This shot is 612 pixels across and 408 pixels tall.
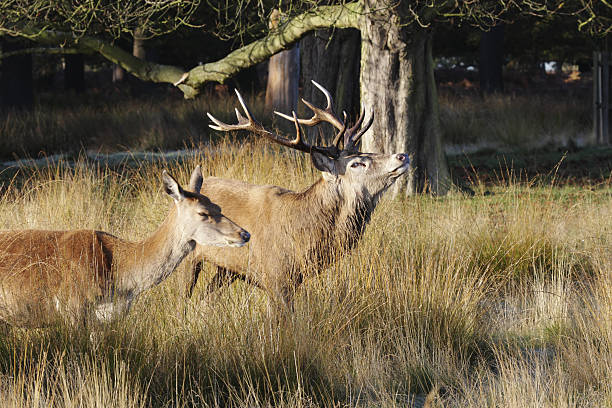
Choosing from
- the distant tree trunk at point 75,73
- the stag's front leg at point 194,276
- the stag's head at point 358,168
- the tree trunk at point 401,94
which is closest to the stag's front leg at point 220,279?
the stag's front leg at point 194,276

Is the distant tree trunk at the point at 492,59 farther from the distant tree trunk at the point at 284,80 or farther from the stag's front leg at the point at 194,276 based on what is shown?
the stag's front leg at the point at 194,276

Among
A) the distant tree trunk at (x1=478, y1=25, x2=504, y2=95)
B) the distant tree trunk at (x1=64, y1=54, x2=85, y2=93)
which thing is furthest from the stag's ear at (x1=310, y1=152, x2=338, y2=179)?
the distant tree trunk at (x1=64, y1=54, x2=85, y2=93)

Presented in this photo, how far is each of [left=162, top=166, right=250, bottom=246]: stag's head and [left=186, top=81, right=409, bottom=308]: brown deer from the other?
658mm

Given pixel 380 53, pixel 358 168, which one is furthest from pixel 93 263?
pixel 380 53

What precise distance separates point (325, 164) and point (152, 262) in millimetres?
1431

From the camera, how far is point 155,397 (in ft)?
13.7

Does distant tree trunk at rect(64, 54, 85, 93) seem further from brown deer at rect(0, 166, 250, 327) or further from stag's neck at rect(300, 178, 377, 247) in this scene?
brown deer at rect(0, 166, 250, 327)

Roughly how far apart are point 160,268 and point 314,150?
1.35m

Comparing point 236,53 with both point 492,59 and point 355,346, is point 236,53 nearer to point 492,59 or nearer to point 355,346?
point 355,346

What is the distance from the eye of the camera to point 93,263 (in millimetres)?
4555

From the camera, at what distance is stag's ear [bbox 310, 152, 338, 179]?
536 cm

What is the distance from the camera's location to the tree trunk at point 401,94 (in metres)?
9.42

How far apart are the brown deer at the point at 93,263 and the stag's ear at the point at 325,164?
0.99 m

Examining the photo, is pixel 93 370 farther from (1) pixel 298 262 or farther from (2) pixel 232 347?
(1) pixel 298 262
